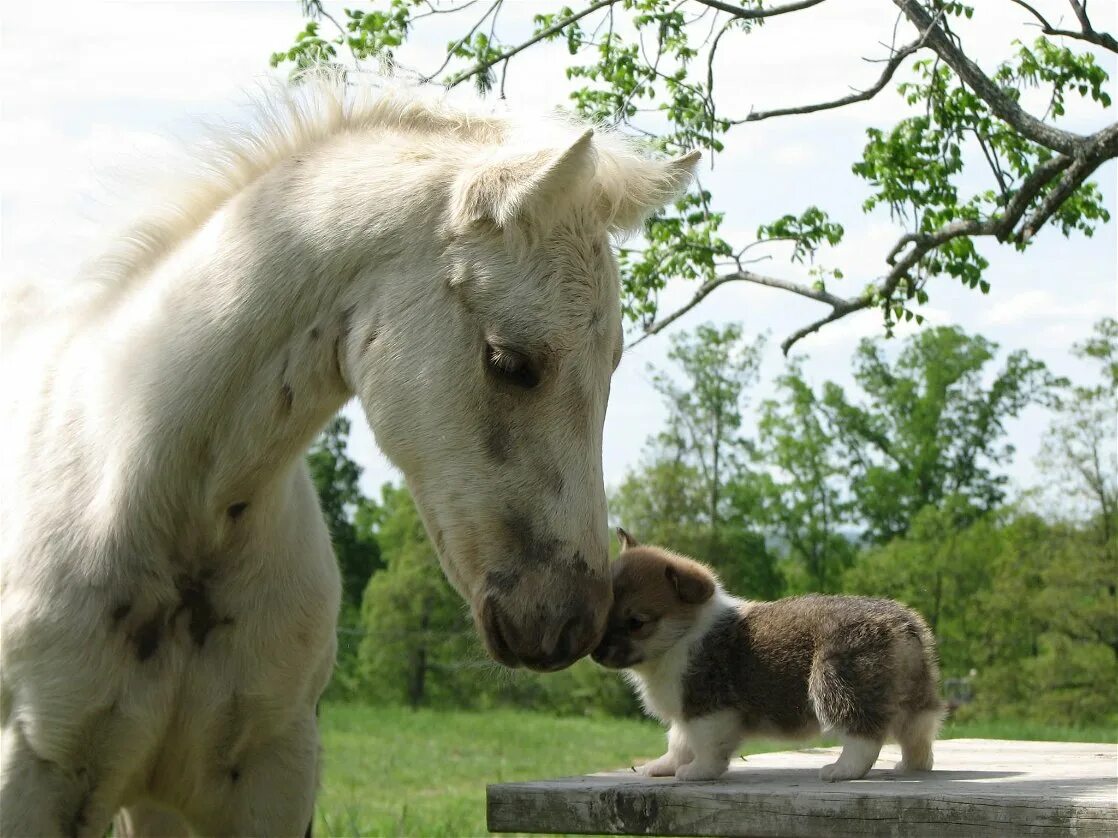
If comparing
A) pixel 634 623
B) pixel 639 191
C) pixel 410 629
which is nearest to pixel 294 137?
pixel 639 191

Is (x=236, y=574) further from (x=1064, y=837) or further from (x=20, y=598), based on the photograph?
(x=1064, y=837)

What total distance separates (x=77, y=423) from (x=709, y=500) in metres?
38.8

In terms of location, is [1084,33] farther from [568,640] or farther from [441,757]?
[441,757]

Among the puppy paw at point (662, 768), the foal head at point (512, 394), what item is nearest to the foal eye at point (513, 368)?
the foal head at point (512, 394)

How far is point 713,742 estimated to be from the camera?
3.58m

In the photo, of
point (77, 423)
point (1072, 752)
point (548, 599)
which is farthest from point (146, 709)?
point (1072, 752)

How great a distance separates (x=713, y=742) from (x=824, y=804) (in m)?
0.57

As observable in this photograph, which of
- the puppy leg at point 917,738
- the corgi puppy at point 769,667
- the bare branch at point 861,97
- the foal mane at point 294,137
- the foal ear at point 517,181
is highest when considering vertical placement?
the bare branch at point 861,97

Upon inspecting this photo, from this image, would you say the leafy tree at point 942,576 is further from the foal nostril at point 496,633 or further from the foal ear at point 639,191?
the foal nostril at point 496,633

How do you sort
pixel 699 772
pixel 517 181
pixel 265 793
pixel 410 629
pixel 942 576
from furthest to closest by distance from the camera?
pixel 942 576
pixel 410 629
pixel 699 772
pixel 265 793
pixel 517 181

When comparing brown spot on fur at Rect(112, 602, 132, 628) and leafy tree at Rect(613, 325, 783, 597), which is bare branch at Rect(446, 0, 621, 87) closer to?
brown spot on fur at Rect(112, 602, 132, 628)

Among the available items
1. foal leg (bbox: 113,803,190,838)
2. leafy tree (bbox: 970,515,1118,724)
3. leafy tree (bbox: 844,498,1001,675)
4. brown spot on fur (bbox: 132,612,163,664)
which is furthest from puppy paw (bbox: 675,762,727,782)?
leafy tree (bbox: 844,498,1001,675)

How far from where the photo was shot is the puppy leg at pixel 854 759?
3424mm

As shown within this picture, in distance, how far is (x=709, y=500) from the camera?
41500 millimetres
